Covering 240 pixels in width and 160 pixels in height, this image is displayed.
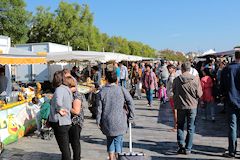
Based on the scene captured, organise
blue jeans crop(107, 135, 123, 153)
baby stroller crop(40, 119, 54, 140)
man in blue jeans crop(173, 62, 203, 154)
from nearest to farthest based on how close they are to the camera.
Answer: blue jeans crop(107, 135, 123, 153) → man in blue jeans crop(173, 62, 203, 154) → baby stroller crop(40, 119, 54, 140)

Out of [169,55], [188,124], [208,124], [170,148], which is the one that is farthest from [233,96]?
[169,55]

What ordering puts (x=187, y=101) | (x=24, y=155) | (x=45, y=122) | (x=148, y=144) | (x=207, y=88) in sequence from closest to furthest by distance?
(x=187, y=101) < (x=24, y=155) < (x=148, y=144) < (x=45, y=122) < (x=207, y=88)

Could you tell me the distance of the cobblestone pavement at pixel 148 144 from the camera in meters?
7.00

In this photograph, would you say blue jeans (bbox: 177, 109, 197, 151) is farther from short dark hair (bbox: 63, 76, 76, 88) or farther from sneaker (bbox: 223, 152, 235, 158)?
short dark hair (bbox: 63, 76, 76, 88)

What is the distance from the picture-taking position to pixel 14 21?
40781 millimetres

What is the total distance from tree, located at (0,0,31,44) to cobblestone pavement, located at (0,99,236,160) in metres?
32.6

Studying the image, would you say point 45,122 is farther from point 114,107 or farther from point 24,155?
point 114,107

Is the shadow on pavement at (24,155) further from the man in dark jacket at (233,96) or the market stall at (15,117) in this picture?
the man in dark jacket at (233,96)

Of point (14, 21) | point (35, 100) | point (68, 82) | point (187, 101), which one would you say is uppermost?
point (14, 21)

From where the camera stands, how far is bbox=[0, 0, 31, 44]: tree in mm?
40438

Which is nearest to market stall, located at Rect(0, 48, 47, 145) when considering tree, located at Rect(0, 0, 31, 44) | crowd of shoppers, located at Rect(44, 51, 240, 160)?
crowd of shoppers, located at Rect(44, 51, 240, 160)

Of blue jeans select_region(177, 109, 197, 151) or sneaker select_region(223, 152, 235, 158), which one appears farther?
blue jeans select_region(177, 109, 197, 151)

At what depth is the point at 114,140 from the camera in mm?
5449

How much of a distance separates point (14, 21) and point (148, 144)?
118ft
